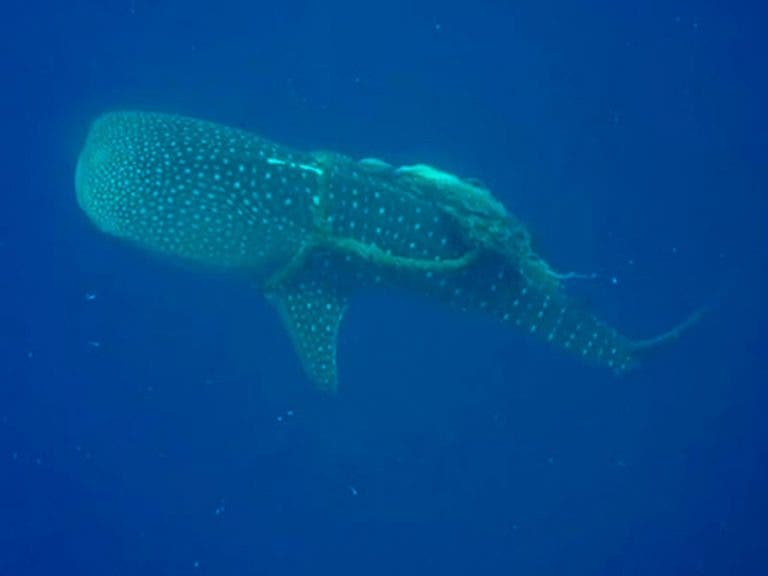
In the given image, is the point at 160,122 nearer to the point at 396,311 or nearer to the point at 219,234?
the point at 219,234

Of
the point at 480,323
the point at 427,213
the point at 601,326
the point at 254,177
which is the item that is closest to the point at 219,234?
the point at 254,177

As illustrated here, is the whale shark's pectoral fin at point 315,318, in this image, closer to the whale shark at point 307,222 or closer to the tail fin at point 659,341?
the whale shark at point 307,222

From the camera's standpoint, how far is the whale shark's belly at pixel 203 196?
21.6ft

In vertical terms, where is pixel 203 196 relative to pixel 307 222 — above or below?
below

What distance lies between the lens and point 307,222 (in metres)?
6.72

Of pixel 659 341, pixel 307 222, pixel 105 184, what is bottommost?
pixel 105 184

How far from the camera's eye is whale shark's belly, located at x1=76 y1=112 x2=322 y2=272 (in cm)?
659

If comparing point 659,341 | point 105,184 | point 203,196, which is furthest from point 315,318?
point 659,341

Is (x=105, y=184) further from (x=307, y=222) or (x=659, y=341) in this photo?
(x=659, y=341)

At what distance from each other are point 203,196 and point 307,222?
2.60ft

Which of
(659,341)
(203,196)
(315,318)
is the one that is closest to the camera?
(203,196)

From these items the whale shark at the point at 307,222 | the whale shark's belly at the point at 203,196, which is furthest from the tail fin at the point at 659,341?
the whale shark's belly at the point at 203,196

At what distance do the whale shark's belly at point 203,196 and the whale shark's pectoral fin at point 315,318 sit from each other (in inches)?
14.1

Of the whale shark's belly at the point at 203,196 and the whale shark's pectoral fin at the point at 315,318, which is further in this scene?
the whale shark's pectoral fin at the point at 315,318
